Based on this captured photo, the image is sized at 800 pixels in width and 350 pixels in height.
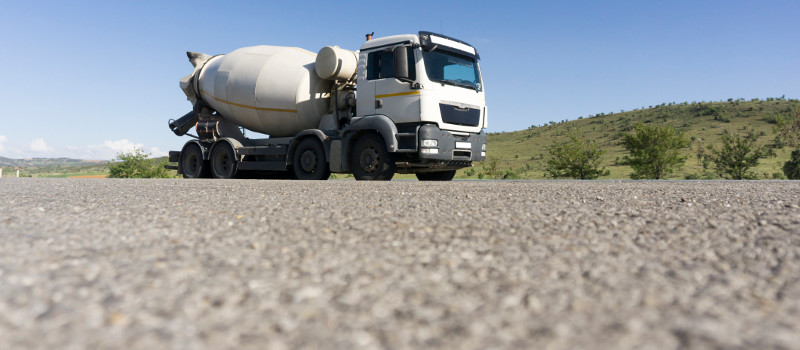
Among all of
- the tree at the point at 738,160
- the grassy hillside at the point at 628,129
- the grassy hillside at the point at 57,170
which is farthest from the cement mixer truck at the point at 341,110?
the grassy hillside at the point at 628,129

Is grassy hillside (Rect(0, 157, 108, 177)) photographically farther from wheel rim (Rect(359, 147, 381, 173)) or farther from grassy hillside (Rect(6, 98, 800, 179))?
wheel rim (Rect(359, 147, 381, 173))

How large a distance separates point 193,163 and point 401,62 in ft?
25.8

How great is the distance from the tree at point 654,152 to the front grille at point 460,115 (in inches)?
1047

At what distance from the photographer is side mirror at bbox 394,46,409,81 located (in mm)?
9086

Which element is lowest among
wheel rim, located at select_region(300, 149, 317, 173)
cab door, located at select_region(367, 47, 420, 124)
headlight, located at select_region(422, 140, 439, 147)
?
wheel rim, located at select_region(300, 149, 317, 173)

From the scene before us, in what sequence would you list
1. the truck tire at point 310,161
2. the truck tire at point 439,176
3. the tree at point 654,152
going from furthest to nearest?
1. the tree at point 654,152
2. the truck tire at point 439,176
3. the truck tire at point 310,161

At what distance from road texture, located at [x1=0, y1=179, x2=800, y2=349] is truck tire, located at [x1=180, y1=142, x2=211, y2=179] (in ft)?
33.7

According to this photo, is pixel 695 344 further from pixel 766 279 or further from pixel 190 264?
pixel 190 264

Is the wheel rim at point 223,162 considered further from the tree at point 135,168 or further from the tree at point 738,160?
the tree at point 738,160

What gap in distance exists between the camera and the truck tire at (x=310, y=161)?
1082cm

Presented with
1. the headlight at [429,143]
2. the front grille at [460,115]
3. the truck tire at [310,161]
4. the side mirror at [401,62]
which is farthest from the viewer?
the truck tire at [310,161]

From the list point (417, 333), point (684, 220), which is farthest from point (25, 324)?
point (684, 220)

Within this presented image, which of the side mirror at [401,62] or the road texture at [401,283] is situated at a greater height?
the side mirror at [401,62]

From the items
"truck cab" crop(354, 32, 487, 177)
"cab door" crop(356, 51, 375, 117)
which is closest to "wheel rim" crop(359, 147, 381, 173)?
"truck cab" crop(354, 32, 487, 177)
